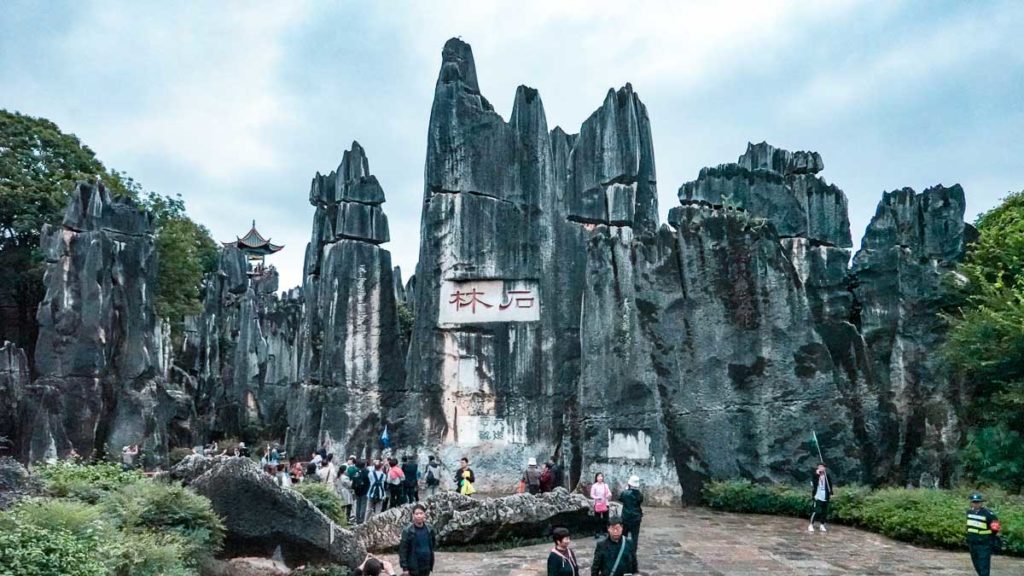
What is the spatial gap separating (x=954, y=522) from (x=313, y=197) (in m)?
22.4

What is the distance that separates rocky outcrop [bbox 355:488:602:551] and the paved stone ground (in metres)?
0.30

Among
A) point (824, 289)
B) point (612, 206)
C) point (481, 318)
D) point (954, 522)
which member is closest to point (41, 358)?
point (481, 318)

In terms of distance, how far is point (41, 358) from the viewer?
24484 millimetres

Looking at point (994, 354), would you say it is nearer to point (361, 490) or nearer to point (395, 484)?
point (395, 484)

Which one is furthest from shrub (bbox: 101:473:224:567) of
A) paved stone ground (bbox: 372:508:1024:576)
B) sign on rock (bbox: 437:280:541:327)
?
sign on rock (bbox: 437:280:541:327)

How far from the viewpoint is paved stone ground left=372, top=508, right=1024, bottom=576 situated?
10.9 metres

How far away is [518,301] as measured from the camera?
76.9 ft

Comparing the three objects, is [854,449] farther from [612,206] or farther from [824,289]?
[612,206]

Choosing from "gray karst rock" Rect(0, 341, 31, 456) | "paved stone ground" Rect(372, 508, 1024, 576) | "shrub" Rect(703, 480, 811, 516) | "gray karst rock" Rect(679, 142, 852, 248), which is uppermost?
"gray karst rock" Rect(679, 142, 852, 248)

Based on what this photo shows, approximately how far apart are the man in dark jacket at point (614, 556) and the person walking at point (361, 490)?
8200 millimetres

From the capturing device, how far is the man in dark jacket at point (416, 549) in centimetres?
784

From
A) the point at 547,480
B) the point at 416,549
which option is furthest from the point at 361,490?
the point at 416,549

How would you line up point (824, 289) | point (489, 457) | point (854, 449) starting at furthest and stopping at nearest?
point (489, 457) → point (824, 289) → point (854, 449)

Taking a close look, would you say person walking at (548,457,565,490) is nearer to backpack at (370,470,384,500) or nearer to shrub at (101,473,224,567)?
backpack at (370,470,384,500)
